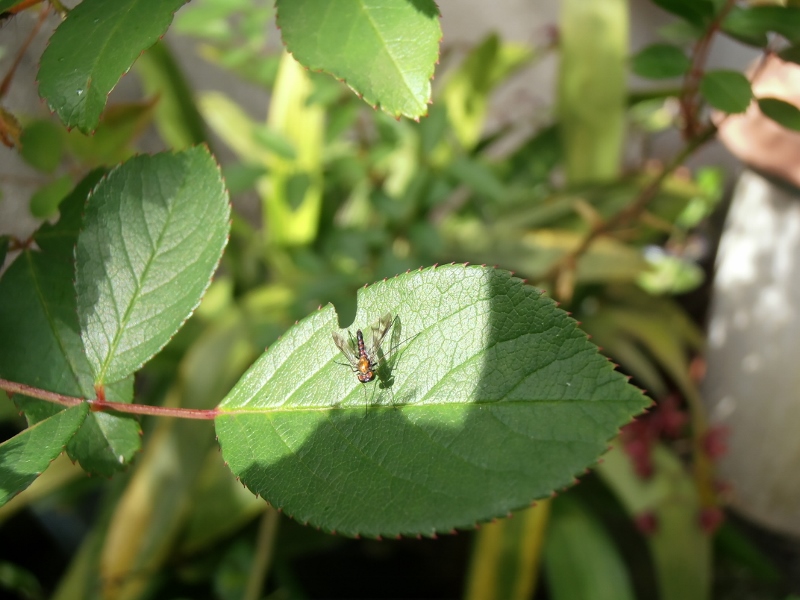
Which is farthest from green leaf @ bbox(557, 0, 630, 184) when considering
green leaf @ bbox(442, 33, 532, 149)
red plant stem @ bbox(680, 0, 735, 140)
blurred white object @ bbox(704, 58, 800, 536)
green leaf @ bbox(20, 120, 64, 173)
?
green leaf @ bbox(20, 120, 64, 173)

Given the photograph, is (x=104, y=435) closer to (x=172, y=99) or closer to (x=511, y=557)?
(x=511, y=557)

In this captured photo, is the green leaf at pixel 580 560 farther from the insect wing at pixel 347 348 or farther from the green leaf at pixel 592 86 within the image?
the insect wing at pixel 347 348

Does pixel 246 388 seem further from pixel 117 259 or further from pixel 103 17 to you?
pixel 103 17

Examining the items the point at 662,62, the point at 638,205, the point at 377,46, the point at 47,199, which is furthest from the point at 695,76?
the point at 47,199

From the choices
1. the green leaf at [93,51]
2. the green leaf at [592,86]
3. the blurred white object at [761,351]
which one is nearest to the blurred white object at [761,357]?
the blurred white object at [761,351]

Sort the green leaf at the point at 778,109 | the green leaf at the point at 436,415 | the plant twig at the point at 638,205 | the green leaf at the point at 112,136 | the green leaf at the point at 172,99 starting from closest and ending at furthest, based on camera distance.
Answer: the green leaf at the point at 436,415 < the green leaf at the point at 778,109 < the plant twig at the point at 638,205 < the green leaf at the point at 112,136 < the green leaf at the point at 172,99

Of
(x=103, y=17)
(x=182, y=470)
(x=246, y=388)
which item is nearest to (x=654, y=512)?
(x=182, y=470)

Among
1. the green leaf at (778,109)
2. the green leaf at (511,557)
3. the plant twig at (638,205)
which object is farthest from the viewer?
the green leaf at (511,557)

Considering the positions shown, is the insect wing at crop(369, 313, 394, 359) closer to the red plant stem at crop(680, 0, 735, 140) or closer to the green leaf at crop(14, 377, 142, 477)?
the green leaf at crop(14, 377, 142, 477)
